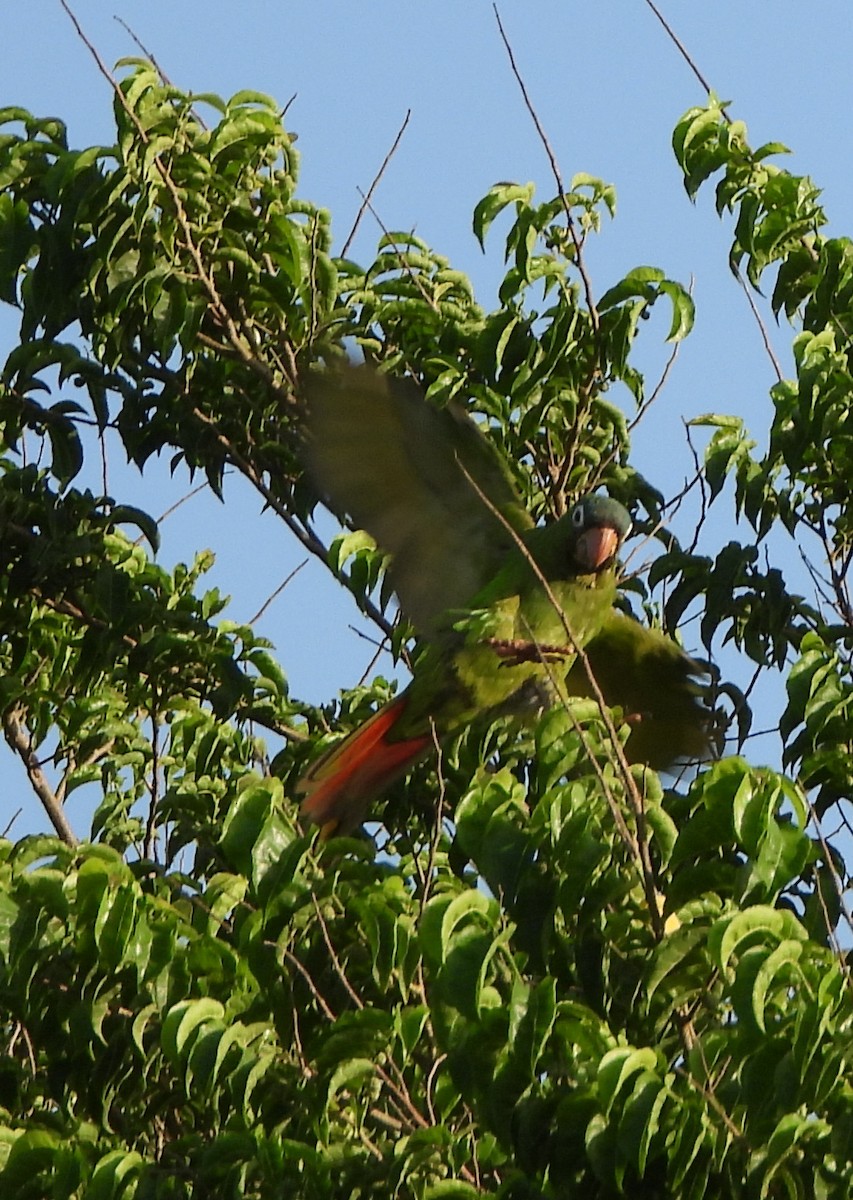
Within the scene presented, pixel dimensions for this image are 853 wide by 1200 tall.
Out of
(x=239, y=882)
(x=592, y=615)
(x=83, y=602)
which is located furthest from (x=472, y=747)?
(x=239, y=882)

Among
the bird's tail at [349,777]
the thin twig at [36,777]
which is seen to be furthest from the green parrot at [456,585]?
the thin twig at [36,777]

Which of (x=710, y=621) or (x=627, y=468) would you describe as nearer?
(x=710, y=621)

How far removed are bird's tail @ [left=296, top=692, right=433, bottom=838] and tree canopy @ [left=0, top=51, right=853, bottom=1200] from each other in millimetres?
84

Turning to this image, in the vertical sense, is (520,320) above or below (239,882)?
above

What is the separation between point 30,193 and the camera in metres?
4.05

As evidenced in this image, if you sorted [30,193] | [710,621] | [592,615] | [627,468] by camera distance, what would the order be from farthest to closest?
[592,615]
[627,468]
[30,193]
[710,621]

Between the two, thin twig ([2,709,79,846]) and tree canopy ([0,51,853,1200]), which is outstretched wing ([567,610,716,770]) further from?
thin twig ([2,709,79,846])

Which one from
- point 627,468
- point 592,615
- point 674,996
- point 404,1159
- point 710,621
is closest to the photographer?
point 404,1159

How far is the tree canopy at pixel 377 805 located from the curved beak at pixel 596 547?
0.33ft

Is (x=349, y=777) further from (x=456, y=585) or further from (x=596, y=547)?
(x=596, y=547)

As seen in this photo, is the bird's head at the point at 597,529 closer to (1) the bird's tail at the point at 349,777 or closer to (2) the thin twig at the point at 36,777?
(1) the bird's tail at the point at 349,777

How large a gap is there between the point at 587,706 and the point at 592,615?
1.82 metres

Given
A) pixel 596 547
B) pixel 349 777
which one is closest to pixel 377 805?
pixel 349 777

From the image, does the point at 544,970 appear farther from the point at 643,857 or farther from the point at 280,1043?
the point at 280,1043
